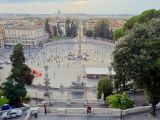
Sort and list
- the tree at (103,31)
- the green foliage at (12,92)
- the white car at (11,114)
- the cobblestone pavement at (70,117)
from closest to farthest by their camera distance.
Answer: the cobblestone pavement at (70,117) < the white car at (11,114) < the green foliage at (12,92) < the tree at (103,31)

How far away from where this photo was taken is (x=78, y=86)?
27.4 metres

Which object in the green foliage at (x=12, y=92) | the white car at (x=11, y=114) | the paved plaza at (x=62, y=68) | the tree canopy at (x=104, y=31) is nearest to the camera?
the white car at (x=11, y=114)

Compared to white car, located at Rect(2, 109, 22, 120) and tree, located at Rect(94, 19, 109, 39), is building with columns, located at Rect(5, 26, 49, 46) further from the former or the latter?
white car, located at Rect(2, 109, 22, 120)

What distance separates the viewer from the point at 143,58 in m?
13.3

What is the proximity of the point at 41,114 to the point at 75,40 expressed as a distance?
62.5m

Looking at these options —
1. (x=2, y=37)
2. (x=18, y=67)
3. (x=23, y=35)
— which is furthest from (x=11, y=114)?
(x=23, y=35)

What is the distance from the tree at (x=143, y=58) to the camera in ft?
44.1

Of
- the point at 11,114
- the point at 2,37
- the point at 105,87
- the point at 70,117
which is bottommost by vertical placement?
the point at 11,114

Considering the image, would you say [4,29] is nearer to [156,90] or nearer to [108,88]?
[108,88]

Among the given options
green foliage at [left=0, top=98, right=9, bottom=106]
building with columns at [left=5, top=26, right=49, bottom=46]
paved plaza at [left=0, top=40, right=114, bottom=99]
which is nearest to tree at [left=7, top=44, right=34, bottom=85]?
paved plaza at [left=0, top=40, right=114, bottom=99]

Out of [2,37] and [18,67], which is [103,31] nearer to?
[2,37]

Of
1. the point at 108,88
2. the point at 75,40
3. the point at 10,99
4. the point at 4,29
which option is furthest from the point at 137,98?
the point at 4,29

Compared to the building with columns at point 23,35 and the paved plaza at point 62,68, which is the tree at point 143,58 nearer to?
the paved plaza at point 62,68

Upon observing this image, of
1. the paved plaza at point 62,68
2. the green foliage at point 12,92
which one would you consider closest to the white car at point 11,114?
the green foliage at point 12,92
